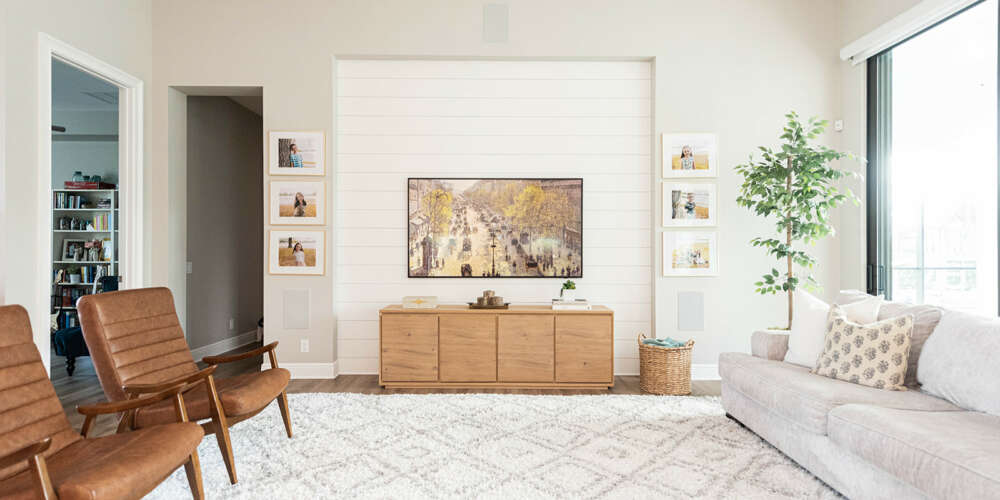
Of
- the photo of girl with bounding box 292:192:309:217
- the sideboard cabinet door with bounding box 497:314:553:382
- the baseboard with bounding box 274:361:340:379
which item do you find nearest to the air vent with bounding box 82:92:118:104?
the photo of girl with bounding box 292:192:309:217

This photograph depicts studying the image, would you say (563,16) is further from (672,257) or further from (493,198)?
(672,257)

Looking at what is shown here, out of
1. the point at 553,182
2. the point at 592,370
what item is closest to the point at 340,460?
the point at 592,370

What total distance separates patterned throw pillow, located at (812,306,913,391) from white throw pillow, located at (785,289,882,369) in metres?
0.14

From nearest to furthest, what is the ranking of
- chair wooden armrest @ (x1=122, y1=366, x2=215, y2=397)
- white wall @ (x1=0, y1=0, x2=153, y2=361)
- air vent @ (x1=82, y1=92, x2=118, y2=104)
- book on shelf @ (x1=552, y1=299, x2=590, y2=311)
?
chair wooden armrest @ (x1=122, y1=366, x2=215, y2=397), white wall @ (x1=0, y1=0, x2=153, y2=361), book on shelf @ (x1=552, y1=299, x2=590, y2=311), air vent @ (x1=82, y1=92, x2=118, y2=104)

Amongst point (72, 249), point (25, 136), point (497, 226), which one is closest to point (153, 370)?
point (25, 136)

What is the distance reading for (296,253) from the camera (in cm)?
442

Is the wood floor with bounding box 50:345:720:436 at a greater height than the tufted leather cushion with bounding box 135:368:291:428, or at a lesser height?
lesser

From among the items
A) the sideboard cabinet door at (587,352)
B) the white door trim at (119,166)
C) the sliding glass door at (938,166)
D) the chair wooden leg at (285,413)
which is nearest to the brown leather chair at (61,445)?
the chair wooden leg at (285,413)

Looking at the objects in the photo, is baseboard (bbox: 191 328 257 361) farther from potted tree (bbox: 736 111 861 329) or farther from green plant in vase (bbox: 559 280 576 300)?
potted tree (bbox: 736 111 861 329)

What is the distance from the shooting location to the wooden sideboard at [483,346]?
407cm

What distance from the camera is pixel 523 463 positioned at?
2654 mm

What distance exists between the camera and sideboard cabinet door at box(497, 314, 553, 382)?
4070mm

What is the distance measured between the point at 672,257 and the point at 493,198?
5.47 feet

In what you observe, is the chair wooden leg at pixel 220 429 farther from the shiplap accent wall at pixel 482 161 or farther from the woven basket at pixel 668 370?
the woven basket at pixel 668 370
